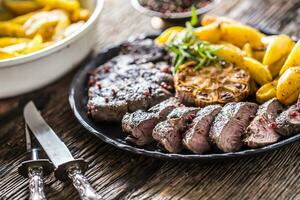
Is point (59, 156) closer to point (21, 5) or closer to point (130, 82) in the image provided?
point (130, 82)

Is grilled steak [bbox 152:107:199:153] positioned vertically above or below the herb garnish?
below

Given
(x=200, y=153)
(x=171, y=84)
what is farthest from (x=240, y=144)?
(x=171, y=84)

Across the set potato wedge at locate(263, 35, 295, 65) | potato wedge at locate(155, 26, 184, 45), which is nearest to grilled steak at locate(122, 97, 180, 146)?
potato wedge at locate(263, 35, 295, 65)

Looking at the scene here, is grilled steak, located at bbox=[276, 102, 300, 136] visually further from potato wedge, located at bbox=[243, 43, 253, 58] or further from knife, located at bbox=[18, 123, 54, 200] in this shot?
knife, located at bbox=[18, 123, 54, 200]

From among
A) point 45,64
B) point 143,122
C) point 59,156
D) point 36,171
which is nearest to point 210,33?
point 143,122

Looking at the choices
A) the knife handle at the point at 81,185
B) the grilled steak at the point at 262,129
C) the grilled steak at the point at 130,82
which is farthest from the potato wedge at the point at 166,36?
the knife handle at the point at 81,185

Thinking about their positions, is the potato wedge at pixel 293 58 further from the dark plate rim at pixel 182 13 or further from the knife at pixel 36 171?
the knife at pixel 36 171
